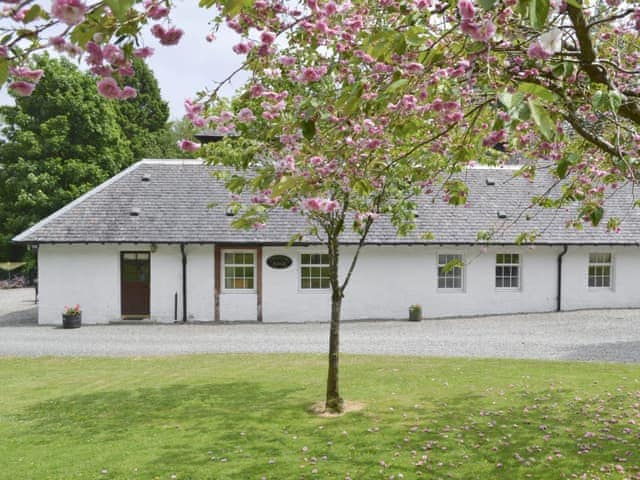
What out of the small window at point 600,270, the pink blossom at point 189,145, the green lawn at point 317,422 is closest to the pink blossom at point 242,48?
the pink blossom at point 189,145

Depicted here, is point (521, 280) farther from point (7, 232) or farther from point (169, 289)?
point (7, 232)

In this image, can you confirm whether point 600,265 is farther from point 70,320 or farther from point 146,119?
point 146,119

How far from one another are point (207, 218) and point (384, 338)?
300 inches

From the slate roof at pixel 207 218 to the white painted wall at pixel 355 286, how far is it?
1.66 feet

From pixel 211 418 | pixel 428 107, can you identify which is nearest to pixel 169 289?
pixel 211 418

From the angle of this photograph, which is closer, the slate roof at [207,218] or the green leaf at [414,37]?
the green leaf at [414,37]

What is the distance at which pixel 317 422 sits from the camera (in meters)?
7.69

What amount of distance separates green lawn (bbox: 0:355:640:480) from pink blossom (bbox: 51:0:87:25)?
192 inches

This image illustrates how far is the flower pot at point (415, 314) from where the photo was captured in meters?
19.0

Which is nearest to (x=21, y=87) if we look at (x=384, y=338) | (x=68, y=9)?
(x=68, y=9)

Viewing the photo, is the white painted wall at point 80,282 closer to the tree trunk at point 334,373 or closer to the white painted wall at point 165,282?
the white painted wall at point 165,282

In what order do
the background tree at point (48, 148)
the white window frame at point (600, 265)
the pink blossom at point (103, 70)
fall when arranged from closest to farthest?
the pink blossom at point (103, 70) → the white window frame at point (600, 265) → the background tree at point (48, 148)

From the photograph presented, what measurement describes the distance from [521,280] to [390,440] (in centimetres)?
1490

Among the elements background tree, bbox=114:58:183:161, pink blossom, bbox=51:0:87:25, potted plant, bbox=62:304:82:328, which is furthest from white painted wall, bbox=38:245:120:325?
background tree, bbox=114:58:183:161
